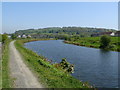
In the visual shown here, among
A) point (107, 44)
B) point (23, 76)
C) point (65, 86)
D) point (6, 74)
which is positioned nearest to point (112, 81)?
point (65, 86)

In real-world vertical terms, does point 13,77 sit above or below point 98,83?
above

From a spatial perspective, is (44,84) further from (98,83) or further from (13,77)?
(98,83)

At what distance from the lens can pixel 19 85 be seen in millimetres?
17047

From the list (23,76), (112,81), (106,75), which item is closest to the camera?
(23,76)

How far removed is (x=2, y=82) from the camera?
59.4 feet

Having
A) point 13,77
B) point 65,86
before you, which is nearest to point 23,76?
point 13,77

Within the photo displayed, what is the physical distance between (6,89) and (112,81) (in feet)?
50.0

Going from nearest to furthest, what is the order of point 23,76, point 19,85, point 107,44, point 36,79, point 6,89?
point 6,89, point 19,85, point 36,79, point 23,76, point 107,44

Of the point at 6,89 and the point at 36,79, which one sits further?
the point at 36,79

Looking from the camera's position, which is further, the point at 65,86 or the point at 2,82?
the point at 2,82

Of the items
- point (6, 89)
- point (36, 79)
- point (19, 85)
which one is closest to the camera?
point (6, 89)

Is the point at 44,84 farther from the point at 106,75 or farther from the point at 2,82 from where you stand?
the point at 106,75

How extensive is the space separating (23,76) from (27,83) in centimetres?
305

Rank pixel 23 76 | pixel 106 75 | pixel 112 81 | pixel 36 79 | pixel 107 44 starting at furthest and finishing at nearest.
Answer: pixel 107 44 < pixel 106 75 < pixel 112 81 < pixel 23 76 < pixel 36 79
